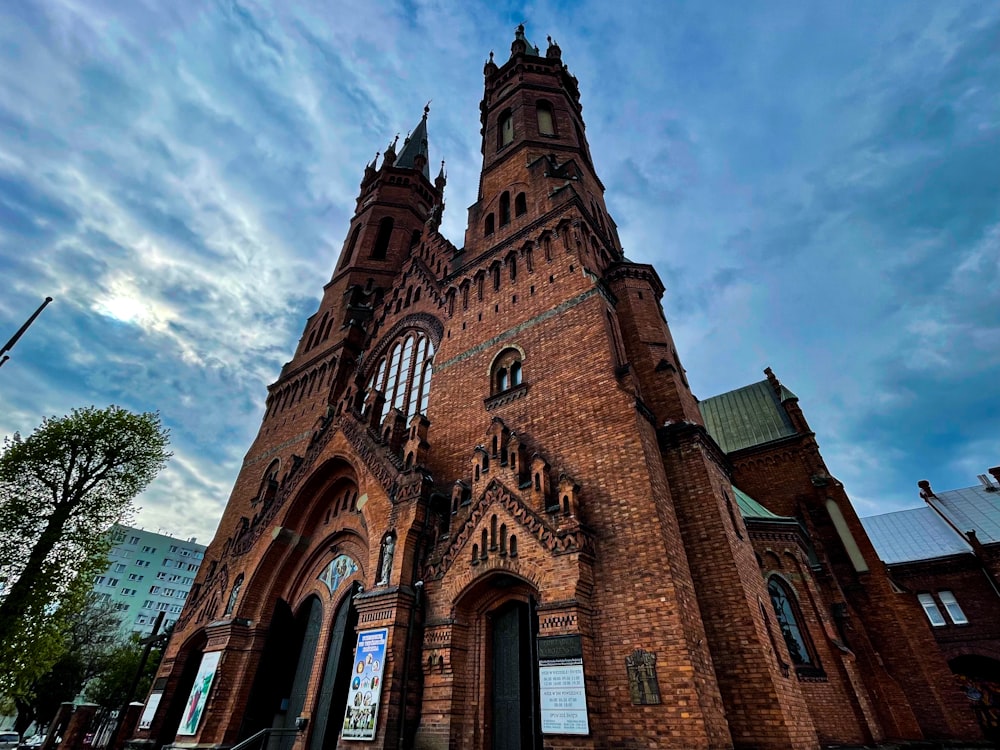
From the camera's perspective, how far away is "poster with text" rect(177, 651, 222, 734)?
13219 mm

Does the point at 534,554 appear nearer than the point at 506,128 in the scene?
Yes

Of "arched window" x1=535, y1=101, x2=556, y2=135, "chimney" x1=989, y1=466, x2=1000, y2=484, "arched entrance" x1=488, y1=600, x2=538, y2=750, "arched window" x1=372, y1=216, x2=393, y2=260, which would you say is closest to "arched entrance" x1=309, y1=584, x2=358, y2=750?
"arched entrance" x1=488, y1=600, x2=538, y2=750

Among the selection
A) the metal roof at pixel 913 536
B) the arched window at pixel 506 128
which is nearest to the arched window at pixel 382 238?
the arched window at pixel 506 128

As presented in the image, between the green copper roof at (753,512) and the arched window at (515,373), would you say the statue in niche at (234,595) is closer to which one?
the arched window at (515,373)

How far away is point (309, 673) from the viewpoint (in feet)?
45.4

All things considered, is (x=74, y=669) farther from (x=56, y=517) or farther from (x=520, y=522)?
(x=520, y=522)

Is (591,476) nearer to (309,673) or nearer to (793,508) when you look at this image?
(309,673)

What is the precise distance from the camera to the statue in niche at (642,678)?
7.88 m

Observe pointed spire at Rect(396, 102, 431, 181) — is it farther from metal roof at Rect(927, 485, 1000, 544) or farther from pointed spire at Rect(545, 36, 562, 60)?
metal roof at Rect(927, 485, 1000, 544)

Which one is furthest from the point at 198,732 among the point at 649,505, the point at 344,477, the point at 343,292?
the point at 343,292

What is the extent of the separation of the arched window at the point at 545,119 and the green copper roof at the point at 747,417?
16.6 m

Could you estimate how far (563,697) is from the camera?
8.30 metres

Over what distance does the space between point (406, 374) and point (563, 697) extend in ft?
45.7

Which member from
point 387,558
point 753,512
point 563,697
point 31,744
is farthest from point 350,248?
point 31,744
